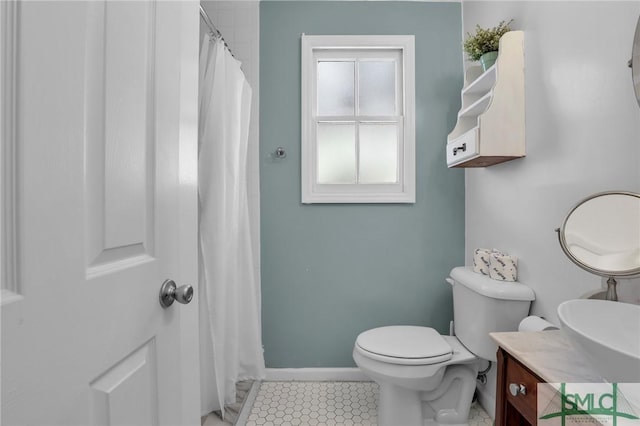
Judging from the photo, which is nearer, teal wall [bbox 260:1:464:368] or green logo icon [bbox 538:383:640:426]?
green logo icon [bbox 538:383:640:426]

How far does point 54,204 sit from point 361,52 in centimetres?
196

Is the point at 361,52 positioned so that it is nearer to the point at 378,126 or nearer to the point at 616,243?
the point at 378,126

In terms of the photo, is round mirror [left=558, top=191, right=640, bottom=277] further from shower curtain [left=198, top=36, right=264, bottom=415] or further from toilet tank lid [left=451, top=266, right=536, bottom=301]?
shower curtain [left=198, top=36, right=264, bottom=415]

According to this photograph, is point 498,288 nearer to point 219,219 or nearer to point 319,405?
point 319,405

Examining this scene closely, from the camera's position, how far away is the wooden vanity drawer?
738mm

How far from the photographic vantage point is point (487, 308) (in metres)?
1.37

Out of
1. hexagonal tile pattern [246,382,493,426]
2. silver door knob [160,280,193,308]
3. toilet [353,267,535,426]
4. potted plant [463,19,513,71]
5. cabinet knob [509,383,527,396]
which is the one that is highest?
potted plant [463,19,513,71]

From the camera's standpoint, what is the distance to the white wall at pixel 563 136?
93cm

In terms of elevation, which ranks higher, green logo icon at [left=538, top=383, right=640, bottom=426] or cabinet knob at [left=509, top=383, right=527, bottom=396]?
green logo icon at [left=538, top=383, right=640, bottom=426]

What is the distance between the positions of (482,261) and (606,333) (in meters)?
0.84

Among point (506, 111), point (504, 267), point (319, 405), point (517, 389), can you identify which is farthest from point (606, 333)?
point (319, 405)

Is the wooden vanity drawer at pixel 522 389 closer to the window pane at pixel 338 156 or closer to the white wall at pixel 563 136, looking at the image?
the white wall at pixel 563 136

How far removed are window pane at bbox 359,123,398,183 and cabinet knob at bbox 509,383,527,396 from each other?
53.5 inches

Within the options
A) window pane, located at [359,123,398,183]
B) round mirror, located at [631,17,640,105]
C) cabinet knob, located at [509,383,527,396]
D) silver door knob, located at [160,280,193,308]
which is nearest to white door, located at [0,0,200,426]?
silver door knob, located at [160,280,193,308]
